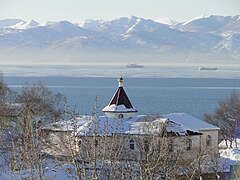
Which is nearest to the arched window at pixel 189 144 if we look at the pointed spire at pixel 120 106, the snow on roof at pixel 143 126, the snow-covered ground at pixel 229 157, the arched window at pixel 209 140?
the snow on roof at pixel 143 126

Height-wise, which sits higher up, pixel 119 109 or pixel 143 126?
pixel 119 109

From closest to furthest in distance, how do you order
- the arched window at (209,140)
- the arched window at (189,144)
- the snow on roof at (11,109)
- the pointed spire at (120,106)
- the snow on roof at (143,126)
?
the snow on roof at (143,126)
the arched window at (189,144)
the snow on roof at (11,109)
the arched window at (209,140)
the pointed spire at (120,106)

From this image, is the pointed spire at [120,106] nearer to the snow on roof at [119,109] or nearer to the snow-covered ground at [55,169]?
the snow on roof at [119,109]

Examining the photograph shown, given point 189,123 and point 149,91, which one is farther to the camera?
point 149,91

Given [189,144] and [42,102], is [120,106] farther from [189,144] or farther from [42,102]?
[42,102]

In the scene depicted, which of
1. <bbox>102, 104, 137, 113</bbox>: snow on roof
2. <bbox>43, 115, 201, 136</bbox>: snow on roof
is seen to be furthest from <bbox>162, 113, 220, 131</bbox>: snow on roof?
<bbox>102, 104, 137, 113</bbox>: snow on roof

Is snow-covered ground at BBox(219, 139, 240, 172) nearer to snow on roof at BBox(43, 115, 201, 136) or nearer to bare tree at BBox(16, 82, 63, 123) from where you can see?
snow on roof at BBox(43, 115, 201, 136)

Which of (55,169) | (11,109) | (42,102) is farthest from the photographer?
(42,102)

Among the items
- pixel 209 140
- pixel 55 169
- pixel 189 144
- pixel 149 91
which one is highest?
pixel 55 169

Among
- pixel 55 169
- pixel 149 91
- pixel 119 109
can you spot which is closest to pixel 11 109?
pixel 119 109

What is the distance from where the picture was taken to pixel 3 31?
196750 mm

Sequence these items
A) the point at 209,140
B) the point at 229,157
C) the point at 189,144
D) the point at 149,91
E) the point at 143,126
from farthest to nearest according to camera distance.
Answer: the point at 149,91 → the point at 229,157 → the point at 209,140 → the point at 189,144 → the point at 143,126

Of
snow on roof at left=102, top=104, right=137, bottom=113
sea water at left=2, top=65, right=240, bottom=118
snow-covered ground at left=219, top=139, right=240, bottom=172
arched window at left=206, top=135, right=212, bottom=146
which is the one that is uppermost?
snow on roof at left=102, top=104, right=137, bottom=113

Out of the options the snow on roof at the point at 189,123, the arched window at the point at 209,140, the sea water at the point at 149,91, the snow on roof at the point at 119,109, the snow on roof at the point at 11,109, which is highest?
the snow on roof at the point at 119,109
